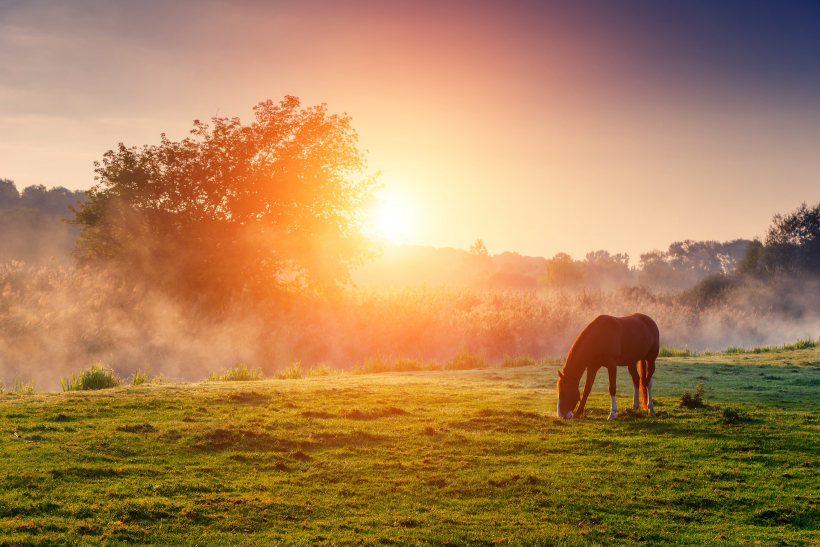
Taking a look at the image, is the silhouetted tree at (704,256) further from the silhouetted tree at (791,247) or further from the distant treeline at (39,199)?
the distant treeline at (39,199)

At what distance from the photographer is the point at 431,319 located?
2462 centimetres

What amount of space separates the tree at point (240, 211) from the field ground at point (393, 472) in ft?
46.8

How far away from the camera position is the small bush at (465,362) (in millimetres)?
20922

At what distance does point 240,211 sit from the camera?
26.0 m

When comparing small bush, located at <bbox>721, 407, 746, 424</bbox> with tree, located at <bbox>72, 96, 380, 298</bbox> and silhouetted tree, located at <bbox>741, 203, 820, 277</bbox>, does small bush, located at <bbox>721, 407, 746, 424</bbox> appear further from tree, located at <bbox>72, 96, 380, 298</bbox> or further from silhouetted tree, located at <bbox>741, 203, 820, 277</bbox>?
silhouetted tree, located at <bbox>741, 203, 820, 277</bbox>

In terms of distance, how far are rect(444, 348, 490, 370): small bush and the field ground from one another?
354 inches

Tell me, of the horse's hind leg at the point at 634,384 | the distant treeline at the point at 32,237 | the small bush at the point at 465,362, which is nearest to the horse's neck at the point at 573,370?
the horse's hind leg at the point at 634,384

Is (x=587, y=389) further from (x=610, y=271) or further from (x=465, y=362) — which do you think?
(x=610, y=271)

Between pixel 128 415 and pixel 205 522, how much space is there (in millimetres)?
4852

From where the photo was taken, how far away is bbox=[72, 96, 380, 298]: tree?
83.1ft

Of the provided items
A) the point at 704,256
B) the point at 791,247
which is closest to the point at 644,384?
the point at 791,247

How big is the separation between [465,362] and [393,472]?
46.6ft

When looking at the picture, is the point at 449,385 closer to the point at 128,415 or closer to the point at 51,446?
the point at 128,415

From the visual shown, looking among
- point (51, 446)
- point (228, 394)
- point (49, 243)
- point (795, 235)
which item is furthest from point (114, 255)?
point (795, 235)
